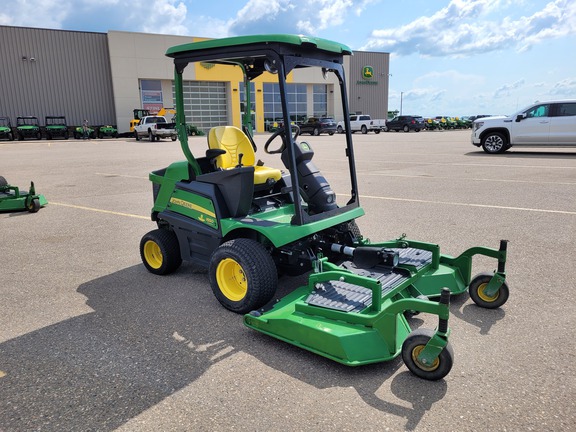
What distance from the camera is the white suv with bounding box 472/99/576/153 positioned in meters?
15.2

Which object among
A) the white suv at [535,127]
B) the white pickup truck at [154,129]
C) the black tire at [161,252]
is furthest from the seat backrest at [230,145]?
the white pickup truck at [154,129]

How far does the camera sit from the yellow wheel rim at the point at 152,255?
4.84m

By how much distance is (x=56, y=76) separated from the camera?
39594mm

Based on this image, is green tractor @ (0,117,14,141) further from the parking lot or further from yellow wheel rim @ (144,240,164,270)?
yellow wheel rim @ (144,240,164,270)

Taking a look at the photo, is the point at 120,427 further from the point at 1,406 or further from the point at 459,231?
the point at 459,231

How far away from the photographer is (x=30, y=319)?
12.4ft

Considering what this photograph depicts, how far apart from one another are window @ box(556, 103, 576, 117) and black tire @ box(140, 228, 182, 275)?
15.3 metres

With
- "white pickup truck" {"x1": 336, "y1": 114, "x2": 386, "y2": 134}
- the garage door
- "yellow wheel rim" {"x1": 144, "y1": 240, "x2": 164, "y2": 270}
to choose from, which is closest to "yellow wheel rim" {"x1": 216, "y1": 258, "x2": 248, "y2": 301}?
"yellow wheel rim" {"x1": 144, "y1": 240, "x2": 164, "y2": 270}

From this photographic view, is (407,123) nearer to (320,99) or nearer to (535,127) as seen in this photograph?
(320,99)

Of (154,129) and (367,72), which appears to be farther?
(367,72)

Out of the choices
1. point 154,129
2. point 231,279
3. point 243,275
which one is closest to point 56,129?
point 154,129

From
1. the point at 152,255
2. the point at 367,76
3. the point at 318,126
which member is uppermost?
the point at 367,76

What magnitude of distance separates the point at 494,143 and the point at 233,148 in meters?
15.1

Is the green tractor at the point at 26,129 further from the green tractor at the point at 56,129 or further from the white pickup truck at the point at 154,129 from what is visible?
the white pickup truck at the point at 154,129
